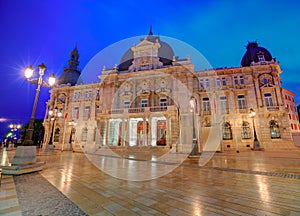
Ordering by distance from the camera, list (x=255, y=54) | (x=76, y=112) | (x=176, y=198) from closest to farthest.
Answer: (x=176, y=198) < (x=255, y=54) < (x=76, y=112)

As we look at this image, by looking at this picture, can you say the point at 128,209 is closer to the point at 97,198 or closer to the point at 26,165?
the point at 97,198

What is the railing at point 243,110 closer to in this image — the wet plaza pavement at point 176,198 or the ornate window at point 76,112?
the wet plaza pavement at point 176,198

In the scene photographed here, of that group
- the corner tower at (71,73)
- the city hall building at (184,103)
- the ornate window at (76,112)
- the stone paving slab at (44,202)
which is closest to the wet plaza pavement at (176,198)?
the stone paving slab at (44,202)

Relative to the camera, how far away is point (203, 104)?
2383 cm

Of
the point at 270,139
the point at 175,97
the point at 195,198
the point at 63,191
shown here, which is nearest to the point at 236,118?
the point at 270,139

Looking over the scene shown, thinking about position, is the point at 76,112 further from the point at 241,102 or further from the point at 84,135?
the point at 241,102

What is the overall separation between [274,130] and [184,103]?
12664mm

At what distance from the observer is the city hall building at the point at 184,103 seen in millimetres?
20203

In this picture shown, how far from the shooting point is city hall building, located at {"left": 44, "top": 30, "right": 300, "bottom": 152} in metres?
20.2

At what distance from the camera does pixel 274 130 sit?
20.1m

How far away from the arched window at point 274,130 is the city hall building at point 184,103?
21mm

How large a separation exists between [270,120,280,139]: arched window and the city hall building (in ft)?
0.07

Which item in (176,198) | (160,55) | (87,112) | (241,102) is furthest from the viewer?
(87,112)

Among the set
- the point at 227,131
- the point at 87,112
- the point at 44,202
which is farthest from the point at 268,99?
the point at 87,112
